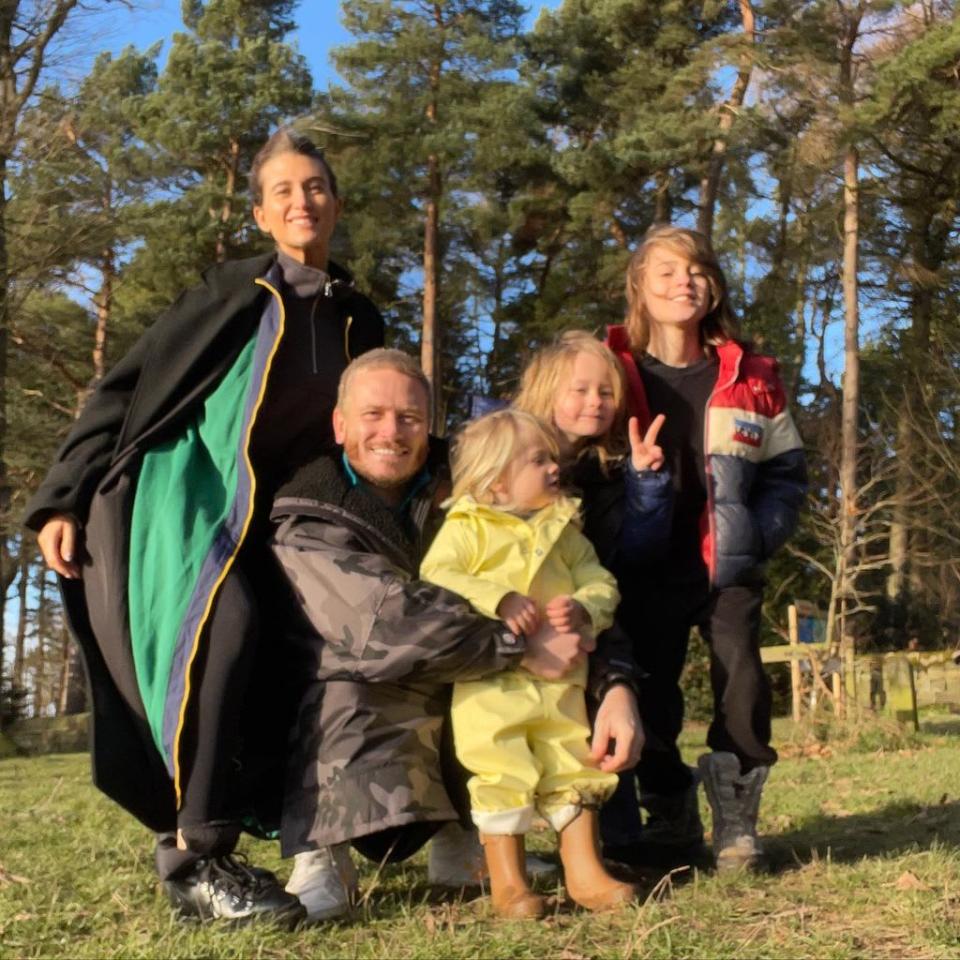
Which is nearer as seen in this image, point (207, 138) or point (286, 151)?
point (286, 151)

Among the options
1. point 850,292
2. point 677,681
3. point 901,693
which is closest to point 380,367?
point 677,681

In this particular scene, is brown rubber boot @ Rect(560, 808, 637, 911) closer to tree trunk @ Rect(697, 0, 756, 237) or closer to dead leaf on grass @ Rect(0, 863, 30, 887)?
dead leaf on grass @ Rect(0, 863, 30, 887)

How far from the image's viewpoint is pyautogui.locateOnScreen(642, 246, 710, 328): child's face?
3.87m

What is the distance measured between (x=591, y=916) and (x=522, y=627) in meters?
0.68

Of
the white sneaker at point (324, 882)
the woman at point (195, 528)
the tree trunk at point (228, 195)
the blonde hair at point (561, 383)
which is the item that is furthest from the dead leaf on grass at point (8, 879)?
the tree trunk at point (228, 195)

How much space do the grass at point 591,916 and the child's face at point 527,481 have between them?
1.00 metres

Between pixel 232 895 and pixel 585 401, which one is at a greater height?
pixel 585 401

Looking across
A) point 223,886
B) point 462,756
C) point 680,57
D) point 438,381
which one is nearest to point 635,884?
point 462,756

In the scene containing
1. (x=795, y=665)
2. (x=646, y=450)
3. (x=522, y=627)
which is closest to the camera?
(x=522, y=627)

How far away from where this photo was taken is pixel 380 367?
11.1 feet

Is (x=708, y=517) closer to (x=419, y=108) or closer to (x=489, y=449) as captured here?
(x=489, y=449)

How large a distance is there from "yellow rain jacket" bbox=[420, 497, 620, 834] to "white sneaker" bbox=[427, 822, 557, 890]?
0.53 m

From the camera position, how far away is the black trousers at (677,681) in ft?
12.4

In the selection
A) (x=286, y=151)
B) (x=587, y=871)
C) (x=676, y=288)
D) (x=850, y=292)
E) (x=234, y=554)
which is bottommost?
(x=587, y=871)
